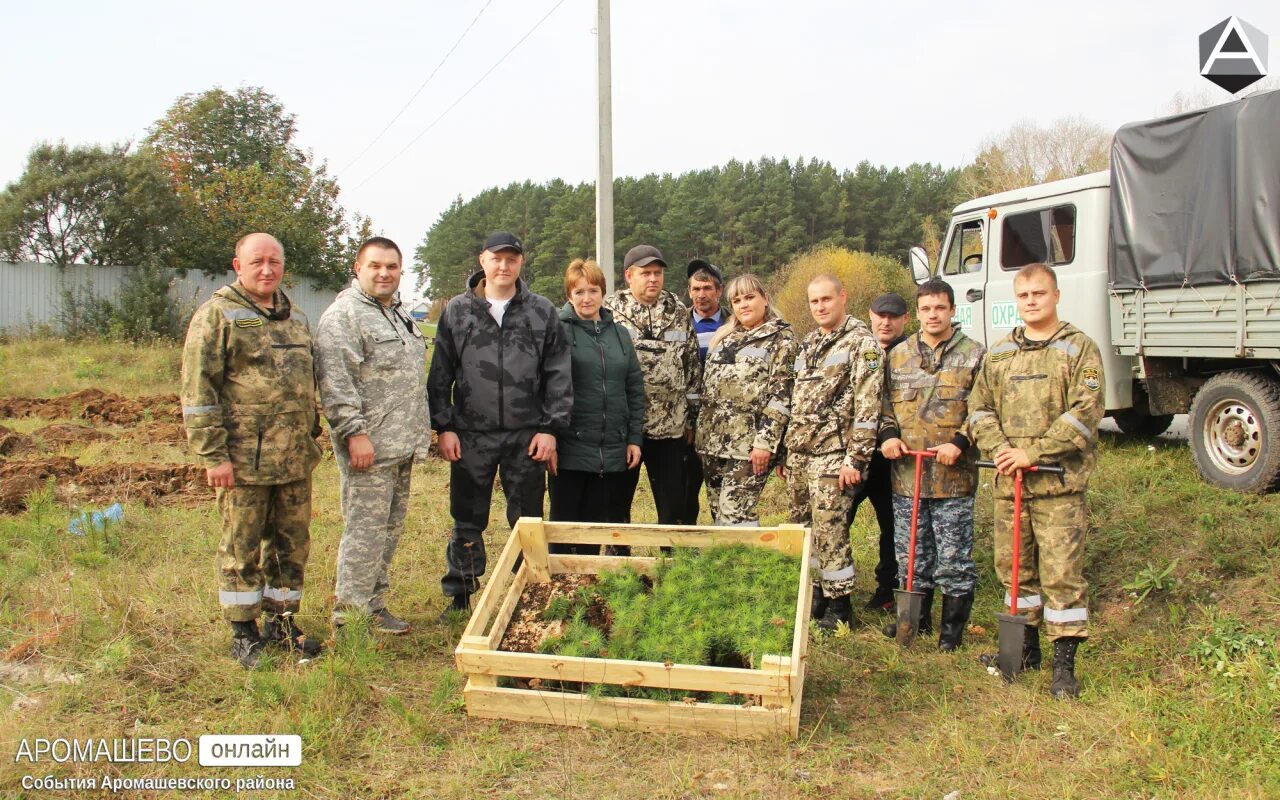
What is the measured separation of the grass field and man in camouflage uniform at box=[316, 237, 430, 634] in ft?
1.44

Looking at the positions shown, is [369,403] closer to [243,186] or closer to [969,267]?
[969,267]

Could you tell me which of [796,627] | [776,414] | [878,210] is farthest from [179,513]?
[878,210]

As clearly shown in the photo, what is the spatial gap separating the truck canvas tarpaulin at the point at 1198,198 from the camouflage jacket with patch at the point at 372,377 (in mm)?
5535

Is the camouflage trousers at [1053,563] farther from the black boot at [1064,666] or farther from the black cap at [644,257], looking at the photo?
the black cap at [644,257]

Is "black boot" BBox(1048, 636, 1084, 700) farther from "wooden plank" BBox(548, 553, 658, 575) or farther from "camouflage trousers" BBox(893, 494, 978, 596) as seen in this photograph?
"wooden plank" BBox(548, 553, 658, 575)

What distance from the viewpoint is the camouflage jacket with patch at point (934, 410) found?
14.2ft

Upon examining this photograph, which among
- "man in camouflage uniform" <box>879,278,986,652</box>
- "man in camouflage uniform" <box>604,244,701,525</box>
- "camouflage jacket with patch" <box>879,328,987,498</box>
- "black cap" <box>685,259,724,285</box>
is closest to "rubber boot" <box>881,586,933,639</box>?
"man in camouflage uniform" <box>879,278,986,652</box>

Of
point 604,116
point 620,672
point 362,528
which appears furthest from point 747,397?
point 604,116

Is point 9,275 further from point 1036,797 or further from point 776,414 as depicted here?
point 1036,797

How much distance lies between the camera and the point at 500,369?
4.43 metres

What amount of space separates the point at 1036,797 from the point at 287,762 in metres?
2.66

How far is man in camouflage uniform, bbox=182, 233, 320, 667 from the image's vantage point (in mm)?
3701

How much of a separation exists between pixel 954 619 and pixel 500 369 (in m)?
2.62

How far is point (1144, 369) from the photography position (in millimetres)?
6676
